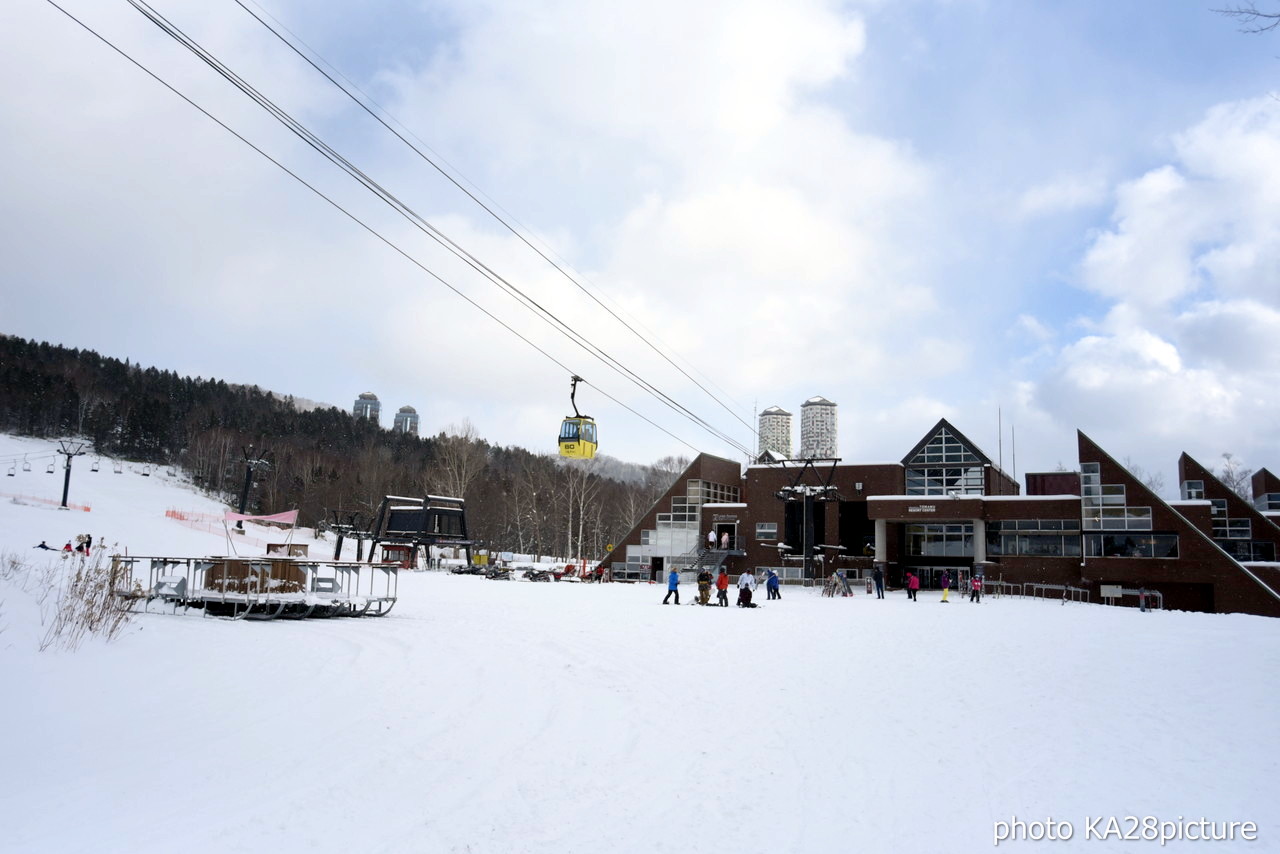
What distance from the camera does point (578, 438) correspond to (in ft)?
101

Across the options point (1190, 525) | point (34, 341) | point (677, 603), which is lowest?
point (677, 603)

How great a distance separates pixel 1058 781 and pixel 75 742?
9489mm

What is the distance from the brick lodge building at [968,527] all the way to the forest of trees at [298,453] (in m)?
20.4

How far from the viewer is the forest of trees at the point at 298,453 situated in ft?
293

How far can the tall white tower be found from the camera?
500 ft

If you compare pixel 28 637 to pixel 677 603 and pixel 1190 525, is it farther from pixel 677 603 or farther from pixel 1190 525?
pixel 1190 525

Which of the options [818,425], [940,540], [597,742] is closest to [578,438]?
[597,742]

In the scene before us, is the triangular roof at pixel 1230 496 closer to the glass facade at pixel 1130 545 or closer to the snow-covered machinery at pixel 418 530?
the glass facade at pixel 1130 545

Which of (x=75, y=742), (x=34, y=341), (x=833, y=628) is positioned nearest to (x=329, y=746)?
(x=75, y=742)

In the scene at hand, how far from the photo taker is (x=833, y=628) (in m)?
21.1

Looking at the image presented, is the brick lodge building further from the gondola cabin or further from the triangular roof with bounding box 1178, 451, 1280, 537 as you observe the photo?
the gondola cabin

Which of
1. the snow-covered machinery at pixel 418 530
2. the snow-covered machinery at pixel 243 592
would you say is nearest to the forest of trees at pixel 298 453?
the snow-covered machinery at pixel 418 530

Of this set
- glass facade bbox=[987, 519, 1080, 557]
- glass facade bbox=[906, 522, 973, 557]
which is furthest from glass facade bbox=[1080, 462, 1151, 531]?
glass facade bbox=[906, 522, 973, 557]

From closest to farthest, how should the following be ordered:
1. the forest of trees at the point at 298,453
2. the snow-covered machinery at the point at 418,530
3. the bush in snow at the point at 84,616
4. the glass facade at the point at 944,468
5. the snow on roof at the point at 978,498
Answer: the bush in snow at the point at 84,616 → the snow on roof at the point at 978,498 → the snow-covered machinery at the point at 418,530 → the glass facade at the point at 944,468 → the forest of trees at the point at 298,453
